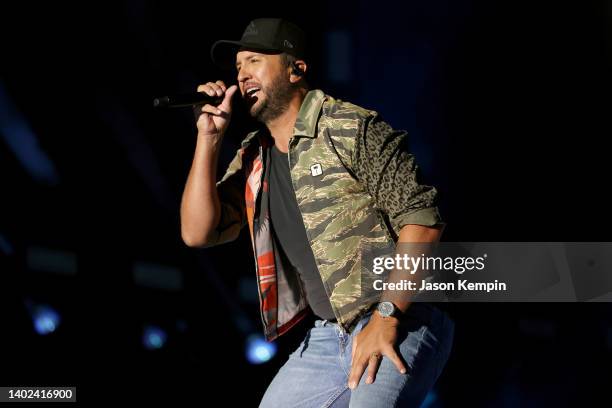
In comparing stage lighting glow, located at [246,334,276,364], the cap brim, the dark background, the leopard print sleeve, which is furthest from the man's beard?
stage lighting glow, located at [246,334,276,364]

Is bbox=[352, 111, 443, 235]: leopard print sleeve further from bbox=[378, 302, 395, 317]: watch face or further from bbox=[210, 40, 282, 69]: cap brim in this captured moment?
bbox=[210, 40, 282, 69]: cap brim

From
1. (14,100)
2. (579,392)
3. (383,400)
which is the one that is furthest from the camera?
(579,392)

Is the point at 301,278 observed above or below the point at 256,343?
above

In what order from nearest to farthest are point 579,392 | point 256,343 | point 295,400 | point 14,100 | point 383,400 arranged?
point 383,400, point 295,400, point 14,100, point 579,392, point 256,343

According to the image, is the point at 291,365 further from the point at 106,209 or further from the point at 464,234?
the point at 106,209

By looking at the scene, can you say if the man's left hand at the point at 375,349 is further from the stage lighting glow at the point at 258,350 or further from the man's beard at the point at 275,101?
the stage lighting glow at the point at 258,350

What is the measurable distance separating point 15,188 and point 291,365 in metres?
1.63

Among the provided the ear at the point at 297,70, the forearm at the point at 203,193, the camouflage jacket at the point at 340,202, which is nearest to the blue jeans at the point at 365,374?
the camouflage jacket at the point at 340,202

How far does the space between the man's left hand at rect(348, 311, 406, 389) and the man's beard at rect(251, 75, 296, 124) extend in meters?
0.78

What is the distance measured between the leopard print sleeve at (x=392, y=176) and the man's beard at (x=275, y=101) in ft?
1.25

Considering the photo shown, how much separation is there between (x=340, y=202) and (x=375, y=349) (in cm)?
43

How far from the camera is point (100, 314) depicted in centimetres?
320

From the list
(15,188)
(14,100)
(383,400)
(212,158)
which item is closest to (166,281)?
(15,188)

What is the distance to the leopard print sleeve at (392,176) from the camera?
1.76 meters
